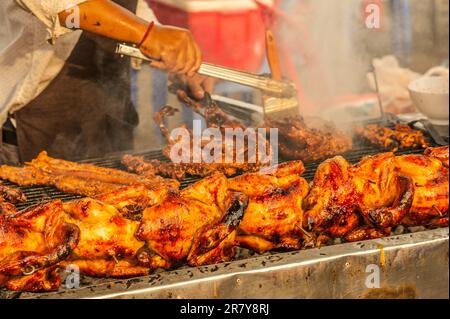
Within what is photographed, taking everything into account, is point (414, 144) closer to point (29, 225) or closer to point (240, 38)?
point (29, 225)

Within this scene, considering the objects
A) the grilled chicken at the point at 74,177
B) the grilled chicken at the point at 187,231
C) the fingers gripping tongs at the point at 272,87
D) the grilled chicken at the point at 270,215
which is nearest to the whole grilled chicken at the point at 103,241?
the grilled chicken at the point at 187,231

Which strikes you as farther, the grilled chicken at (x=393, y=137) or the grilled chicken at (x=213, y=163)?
the grilled chicken at (x=393, y=137)

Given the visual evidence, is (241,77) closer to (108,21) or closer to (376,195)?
(108,21)

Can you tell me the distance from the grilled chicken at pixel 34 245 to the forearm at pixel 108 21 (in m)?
1.55

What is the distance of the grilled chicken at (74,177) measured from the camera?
145 inches

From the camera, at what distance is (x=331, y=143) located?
4254 millimetres

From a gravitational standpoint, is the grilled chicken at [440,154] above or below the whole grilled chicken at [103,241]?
above

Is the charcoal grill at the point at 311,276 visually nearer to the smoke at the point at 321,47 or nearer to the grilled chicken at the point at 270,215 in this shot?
the grilled chicken at the point at 270,215

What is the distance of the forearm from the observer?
3.94 metres

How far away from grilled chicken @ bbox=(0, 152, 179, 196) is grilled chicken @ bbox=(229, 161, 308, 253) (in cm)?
59

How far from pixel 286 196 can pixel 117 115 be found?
3.00m

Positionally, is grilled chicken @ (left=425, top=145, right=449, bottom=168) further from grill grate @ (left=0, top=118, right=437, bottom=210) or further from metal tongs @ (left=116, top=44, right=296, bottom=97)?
metal tongs @ (left=116, top=44, right=296, bottom=97)

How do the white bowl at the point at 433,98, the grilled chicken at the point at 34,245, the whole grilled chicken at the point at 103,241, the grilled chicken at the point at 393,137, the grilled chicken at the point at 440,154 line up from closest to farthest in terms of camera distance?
1. the grilled chicken at the point at 34,245
2. the whole grilled chicken at the point at 103,241
3. the grilled chicken at the point at 440,154
4. the grilled chicken at the point at 393,137
5. the white bowl at the point at 433,98
